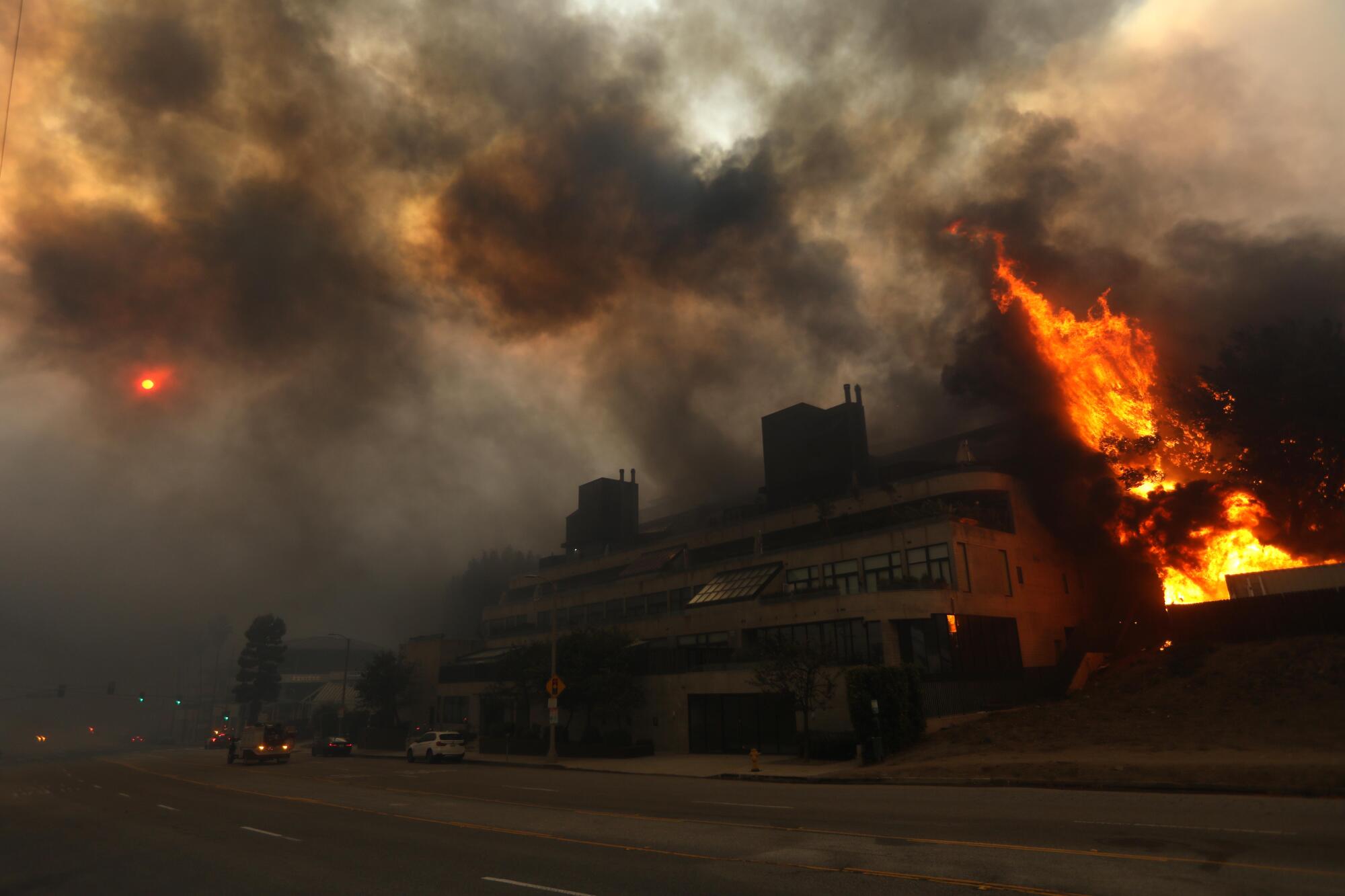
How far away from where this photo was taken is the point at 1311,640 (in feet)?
108

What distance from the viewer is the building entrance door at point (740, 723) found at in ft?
121

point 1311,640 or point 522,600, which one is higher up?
point 522,600

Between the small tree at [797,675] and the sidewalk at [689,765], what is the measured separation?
208 centimetres

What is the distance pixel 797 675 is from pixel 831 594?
8.08 meters

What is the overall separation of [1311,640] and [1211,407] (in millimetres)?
20947

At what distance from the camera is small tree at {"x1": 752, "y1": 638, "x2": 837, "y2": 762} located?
31.6m

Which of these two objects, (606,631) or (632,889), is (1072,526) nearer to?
(606,631)

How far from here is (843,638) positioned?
3859cm

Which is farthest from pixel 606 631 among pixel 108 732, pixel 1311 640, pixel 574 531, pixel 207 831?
pixel 108 732

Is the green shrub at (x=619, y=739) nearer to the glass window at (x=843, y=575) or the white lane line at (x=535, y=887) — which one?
the glass window at (x=843, y=575)

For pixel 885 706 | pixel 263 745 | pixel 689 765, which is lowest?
pixel 689 765

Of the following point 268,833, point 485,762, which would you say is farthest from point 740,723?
point 268,833

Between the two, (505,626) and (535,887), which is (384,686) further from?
(535,887)

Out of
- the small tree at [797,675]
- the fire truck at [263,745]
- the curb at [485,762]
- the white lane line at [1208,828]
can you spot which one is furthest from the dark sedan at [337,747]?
the white lane line at [1208,828]
